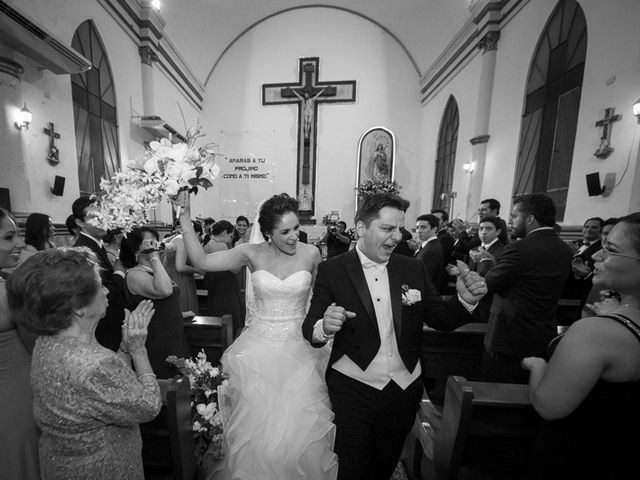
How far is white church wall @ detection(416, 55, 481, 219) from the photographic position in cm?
798

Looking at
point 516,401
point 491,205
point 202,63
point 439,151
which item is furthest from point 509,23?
point 202,63

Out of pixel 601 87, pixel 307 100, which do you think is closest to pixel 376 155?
pixel 307 100

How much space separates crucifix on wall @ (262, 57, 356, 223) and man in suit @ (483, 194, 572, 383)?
9.42 meters

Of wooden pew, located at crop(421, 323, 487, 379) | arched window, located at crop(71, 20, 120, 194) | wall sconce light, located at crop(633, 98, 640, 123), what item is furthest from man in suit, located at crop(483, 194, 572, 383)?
arched window, located at crop(71, 20, 120, 194)

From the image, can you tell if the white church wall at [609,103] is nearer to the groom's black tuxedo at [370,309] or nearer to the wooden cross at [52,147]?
the groom's black tuxedo at [370,309]

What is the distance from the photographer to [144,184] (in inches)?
71.8

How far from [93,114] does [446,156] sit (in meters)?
9.95

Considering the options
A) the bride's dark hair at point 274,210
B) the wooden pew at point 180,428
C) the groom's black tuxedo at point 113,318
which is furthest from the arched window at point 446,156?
the wooden pew at point 180,428

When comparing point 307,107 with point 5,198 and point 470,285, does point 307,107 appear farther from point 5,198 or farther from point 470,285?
point 470,285

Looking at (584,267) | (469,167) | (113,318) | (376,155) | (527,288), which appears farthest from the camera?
(376,155)

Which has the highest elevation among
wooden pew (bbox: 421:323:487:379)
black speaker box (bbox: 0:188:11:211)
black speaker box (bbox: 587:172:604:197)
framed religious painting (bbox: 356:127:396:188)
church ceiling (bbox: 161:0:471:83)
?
church ceiling (bbox: 161:0:471:83)

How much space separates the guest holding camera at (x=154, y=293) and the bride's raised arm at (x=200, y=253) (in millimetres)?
254

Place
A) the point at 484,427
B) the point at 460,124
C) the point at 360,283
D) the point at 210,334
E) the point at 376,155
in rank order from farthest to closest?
the point at 376,155
the point at 460,124
the point at 210,334
the point at 360,283
the point at 484,427

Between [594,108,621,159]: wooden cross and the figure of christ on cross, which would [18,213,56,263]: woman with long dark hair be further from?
the figure of christ on cross
